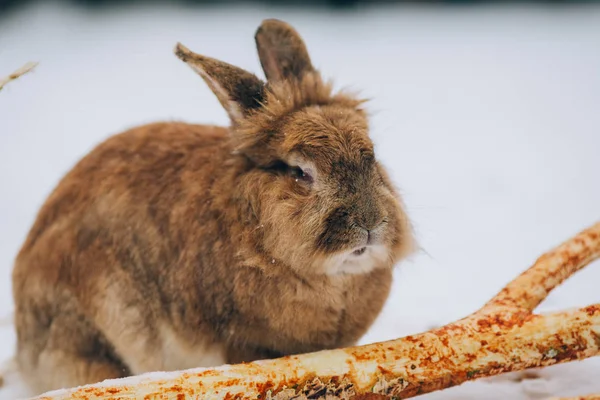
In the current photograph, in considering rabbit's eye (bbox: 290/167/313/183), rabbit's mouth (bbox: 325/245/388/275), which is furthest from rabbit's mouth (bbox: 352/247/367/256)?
rabbit's eye (bbox: 290/167/313/183)

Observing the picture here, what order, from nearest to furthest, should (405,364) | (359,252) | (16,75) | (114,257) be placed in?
(16,75), (405,364), (359,252), (114,257)

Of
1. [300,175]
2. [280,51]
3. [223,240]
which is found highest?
[280,51]

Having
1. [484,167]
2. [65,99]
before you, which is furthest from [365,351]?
[65,99]

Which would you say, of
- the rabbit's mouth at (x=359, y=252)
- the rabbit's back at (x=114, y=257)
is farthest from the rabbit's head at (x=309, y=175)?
the rabbit's back at (x=114, y=257)

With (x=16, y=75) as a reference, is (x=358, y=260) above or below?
below

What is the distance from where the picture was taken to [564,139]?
18.3 feet

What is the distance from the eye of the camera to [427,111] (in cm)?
634

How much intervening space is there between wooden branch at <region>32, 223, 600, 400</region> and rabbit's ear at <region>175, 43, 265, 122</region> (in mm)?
919

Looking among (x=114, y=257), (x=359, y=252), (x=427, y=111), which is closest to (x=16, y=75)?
(x=114, y=257)

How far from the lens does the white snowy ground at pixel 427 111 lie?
12.6 ft

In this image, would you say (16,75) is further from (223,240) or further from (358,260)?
(358,260)

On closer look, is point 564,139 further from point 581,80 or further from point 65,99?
point 65,99

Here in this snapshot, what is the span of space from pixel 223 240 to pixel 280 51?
0.79 m

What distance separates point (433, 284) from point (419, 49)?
14.1 feet
